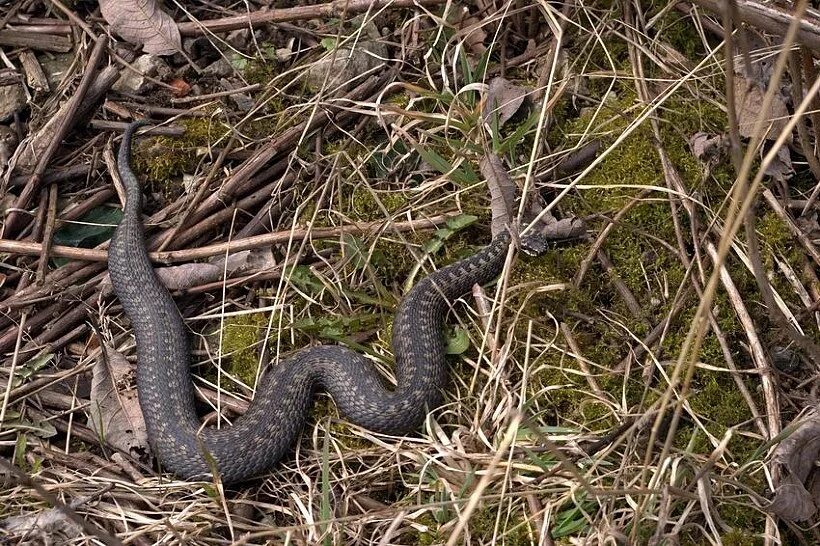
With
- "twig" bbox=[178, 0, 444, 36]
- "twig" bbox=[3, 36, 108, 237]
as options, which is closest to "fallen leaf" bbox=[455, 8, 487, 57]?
"twig" bbox=[178, 0, 444, 36]

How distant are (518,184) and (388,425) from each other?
6.17ft

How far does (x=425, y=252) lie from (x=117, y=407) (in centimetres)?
230

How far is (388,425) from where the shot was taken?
5207 mm

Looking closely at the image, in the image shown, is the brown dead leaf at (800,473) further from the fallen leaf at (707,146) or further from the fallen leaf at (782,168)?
the fallen leaf at (707,146)

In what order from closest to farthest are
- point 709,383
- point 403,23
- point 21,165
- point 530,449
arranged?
point 530,449 → point 709,383 → point 21,165 → point 403,23

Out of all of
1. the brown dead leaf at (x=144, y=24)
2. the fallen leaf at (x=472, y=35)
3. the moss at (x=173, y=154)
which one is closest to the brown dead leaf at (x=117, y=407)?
the moss at (x=173, y=154)

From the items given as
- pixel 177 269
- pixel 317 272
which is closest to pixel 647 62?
pixel 317 272

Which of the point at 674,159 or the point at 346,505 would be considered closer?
the point at 346,505

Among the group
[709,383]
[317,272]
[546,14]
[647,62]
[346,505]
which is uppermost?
[546,14]

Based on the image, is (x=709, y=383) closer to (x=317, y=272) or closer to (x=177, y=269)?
(x=317, y=272)

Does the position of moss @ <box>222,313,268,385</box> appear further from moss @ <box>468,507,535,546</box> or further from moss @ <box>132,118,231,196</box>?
moss @ <box>468,507,535,546</box>

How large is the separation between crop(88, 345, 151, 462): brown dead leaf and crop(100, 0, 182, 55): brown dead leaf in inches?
95.9

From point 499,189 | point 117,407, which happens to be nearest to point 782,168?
point 499,189

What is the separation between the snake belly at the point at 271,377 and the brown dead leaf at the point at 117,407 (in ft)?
0.44
